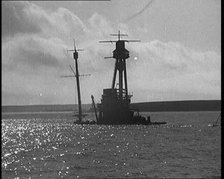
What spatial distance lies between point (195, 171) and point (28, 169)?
50.3ft

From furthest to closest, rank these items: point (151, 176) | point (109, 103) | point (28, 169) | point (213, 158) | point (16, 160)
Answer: point (109, 103) → point (16, 160) → point (213, 158) → point (28, 169) → point (151, 176)

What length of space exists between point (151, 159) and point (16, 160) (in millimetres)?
14860

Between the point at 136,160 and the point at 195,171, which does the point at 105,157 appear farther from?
the point at 195,171

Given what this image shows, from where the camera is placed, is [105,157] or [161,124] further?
[161,124]

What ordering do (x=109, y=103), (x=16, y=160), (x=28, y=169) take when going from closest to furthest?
(x=28, y=169), (x=16, y=160), (x=109, y=103)

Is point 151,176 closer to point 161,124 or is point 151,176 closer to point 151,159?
point 151,159

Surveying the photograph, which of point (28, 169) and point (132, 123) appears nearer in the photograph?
point (28, 169)

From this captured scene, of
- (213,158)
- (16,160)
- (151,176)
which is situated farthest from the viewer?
(16,160)

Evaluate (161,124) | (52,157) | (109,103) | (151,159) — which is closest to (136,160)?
(151,159)

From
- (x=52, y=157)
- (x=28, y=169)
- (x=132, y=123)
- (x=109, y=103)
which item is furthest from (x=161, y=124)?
(x=28, y=169)

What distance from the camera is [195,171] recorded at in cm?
3950

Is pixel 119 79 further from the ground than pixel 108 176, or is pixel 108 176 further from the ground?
pixel 119 79

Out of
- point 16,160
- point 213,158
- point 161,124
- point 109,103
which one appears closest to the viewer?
point 213,158

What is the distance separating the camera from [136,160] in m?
50.1
